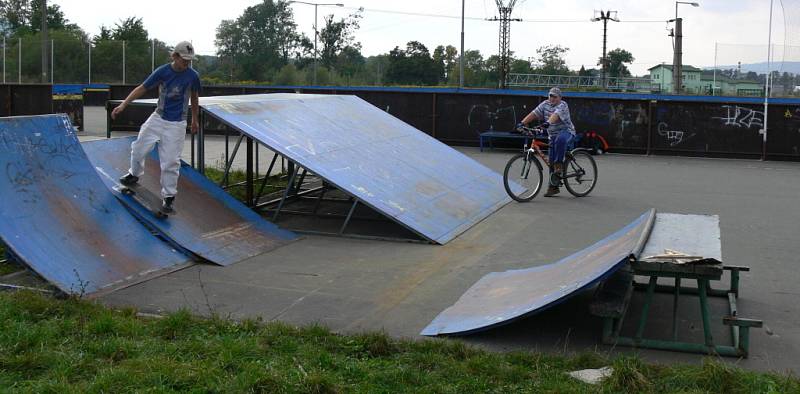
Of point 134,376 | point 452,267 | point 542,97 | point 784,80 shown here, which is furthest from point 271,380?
point 784,80

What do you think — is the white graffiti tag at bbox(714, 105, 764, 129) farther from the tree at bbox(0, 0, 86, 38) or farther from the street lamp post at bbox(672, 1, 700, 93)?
the tree at bbox(0, 0, 86, 38)

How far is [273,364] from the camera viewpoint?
5070 millimetres

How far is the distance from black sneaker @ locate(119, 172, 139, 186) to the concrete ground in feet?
4.39

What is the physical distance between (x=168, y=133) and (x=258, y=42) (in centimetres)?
7744

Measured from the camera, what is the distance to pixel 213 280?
769 centimetres

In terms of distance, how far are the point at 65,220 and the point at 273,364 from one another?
3.45m

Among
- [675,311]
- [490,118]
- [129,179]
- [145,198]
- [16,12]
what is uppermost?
[16,12]

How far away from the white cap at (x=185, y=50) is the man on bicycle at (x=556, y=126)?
626cm

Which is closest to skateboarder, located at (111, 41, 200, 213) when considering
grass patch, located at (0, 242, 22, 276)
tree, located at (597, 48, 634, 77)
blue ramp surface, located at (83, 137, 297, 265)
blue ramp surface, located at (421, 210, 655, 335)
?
blue ramp surface, located at (83, 137, 297, 265)

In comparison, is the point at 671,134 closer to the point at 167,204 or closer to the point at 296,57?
the point at 167,204

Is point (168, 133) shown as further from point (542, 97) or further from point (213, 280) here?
point (542, 97)

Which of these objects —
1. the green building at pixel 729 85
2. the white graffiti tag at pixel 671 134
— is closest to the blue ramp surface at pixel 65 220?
the white graffiti tag at pixel 671 134

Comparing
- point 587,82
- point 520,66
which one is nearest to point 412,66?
point 520,66

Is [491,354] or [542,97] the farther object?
[542,97]
